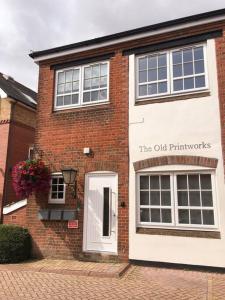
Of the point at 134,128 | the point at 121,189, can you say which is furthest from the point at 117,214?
the point at 134,128

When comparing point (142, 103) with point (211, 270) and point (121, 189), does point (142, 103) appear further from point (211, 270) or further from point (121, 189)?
point (211, 270)

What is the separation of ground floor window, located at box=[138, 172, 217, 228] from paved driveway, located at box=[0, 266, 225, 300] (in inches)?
49.0

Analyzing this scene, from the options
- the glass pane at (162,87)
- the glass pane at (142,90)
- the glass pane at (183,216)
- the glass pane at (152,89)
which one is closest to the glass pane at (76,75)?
the glass pane at (142,90)

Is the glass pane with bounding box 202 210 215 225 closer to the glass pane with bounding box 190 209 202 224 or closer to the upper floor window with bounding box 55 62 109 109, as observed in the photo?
the glass pane with bounding box 190 209 202 224

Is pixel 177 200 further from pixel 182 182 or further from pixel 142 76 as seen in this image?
pixel 142 76

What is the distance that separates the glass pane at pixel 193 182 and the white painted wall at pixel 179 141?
270 millimetres

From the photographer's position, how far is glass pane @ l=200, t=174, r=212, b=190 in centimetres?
785

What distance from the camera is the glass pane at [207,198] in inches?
306

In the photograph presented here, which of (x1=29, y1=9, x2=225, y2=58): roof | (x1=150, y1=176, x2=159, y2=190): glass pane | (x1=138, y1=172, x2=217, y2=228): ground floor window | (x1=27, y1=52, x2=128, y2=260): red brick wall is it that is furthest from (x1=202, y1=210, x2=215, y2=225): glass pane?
(x1=29, y1=9, x2=225, y2=58): roof

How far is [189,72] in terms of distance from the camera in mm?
8633

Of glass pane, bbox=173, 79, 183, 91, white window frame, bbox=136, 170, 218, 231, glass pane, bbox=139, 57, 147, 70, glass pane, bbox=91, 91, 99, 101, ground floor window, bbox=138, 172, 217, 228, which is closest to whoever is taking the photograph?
white window frame, bbox=136, 170, 218, 231

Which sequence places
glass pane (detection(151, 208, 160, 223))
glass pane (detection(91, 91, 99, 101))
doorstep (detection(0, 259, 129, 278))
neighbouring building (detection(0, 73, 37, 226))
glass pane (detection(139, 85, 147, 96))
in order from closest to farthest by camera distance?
1. doorstep (detection(0, 259, 129, 278))
2. glass pane (detection(151, 208, 160, 223))
3. glass pane (detection(139, 85, 147, 96))
4. glass pane (detection(91, 91, 99, 101))
5. neighbouring building (detection(0, 73, 37, 226))

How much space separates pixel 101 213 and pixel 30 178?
2338 millimetres

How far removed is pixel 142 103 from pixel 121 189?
257 centimetres
